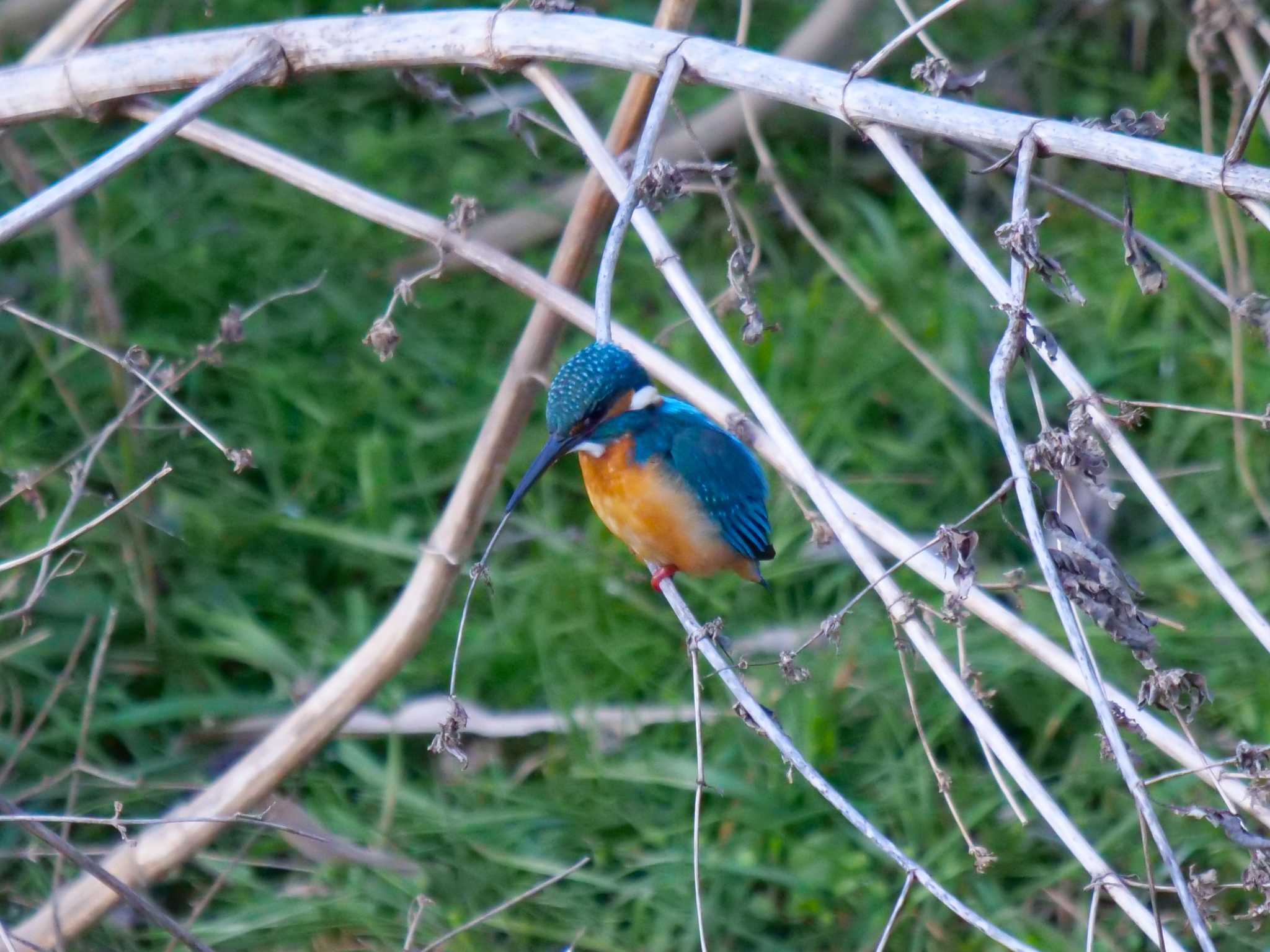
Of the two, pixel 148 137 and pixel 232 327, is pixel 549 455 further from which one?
pixel 148 137

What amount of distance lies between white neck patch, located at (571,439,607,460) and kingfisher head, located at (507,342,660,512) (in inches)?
0.9

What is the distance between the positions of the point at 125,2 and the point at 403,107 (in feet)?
9.30

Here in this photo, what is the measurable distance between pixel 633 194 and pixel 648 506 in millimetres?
766

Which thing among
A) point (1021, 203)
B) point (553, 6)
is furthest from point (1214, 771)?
point (553, 6)

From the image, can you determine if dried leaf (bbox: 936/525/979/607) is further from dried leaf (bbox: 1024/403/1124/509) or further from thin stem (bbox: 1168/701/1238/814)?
thin stem (bbox: 1168/701/1238/814)

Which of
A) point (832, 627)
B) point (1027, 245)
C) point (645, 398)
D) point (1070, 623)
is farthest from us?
point (645, 398)

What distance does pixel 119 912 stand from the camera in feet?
10.9

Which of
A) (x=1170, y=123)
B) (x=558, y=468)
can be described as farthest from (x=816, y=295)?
(x=1170, y=123)

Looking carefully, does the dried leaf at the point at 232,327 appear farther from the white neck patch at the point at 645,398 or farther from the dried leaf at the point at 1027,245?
the dried leaf at the point at 1027,245

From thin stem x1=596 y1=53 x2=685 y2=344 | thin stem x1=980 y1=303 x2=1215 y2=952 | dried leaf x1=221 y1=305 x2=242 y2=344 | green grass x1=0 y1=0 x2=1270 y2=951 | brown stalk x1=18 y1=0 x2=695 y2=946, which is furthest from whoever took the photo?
green grass x1=0 y1=0 x2=1270 y2=951

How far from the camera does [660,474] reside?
8.00 ft

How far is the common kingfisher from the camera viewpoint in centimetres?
233

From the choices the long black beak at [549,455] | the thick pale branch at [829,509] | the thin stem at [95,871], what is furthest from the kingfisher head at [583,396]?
the thin stem at [95,871]

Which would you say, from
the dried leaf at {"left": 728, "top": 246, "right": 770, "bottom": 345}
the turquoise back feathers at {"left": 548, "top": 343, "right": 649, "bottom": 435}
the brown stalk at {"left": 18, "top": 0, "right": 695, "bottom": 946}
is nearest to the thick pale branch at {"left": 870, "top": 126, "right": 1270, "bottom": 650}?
the dried leaf at {"left": 728, "top": 246, "right": 770, "bottom": 345}
